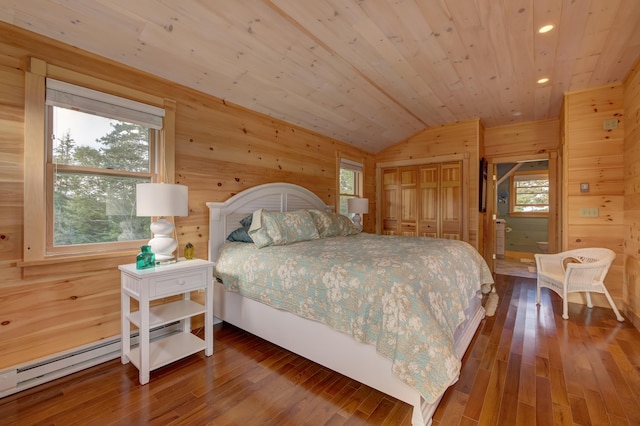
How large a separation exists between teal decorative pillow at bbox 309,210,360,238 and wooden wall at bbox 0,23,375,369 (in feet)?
2.79

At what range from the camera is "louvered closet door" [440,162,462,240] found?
184 inches

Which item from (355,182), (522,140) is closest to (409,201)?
(355,182)

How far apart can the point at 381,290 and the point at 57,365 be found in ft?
7.34

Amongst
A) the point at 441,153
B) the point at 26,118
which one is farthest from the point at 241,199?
the point at 441,153

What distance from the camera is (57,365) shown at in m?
1.97

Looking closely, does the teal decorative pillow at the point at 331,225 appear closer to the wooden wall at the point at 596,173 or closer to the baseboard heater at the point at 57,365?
the baseboard heater at the point at 57,365

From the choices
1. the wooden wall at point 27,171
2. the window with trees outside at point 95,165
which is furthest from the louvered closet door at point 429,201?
the window with trees outside at point 95,165

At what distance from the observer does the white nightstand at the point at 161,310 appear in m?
1.90

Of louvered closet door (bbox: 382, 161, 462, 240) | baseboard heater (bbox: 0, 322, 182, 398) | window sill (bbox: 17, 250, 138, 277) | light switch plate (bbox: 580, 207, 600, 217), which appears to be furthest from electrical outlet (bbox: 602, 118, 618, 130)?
baseboard heater (bbox: 0, 322, 182, 398)

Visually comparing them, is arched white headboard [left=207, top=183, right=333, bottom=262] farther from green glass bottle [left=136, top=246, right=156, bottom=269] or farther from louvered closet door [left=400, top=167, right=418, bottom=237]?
louvered closet door [left=400, top=167, right=418, bottom=237]

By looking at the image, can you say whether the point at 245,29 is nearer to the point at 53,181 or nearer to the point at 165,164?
the point at 165,164

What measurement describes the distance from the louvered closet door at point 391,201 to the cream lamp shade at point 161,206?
392 cm

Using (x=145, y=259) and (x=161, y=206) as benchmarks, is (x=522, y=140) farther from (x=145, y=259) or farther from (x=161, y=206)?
(x=145, y=259)

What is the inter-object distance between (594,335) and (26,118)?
472 cm
